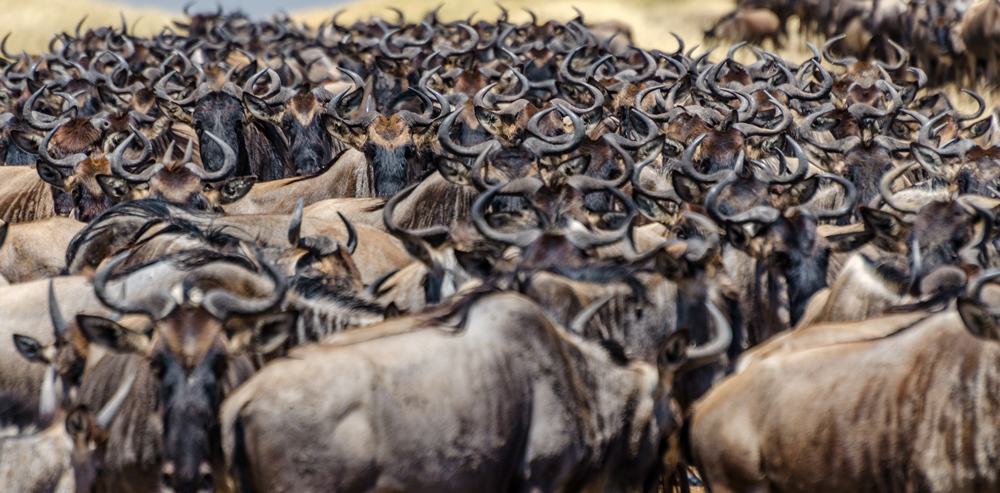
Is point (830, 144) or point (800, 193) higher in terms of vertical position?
point (830, 144)

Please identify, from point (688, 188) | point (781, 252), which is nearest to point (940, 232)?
point (781, 252)

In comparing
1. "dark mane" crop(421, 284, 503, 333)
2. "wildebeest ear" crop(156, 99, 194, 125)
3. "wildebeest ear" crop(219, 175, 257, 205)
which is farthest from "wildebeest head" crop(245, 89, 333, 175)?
"dark mane" crop(421, 284, 503, 333)

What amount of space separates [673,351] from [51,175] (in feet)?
21.5

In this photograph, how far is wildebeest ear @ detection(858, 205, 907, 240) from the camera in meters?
6.77

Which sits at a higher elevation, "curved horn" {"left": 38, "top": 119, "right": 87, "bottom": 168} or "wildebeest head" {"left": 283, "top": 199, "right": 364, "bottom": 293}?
"curved horn" {"left": 38, "top": 119, "right": 87, "bottom": 168}

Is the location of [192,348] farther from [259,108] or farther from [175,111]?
[175,111]

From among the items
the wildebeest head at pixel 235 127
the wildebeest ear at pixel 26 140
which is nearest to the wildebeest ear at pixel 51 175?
the wildebeest head at pixel 235 127

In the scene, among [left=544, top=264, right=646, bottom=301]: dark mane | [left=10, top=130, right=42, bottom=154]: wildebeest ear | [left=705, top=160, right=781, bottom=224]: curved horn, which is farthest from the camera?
[left=10, top=130, right=42, bottom=154]: wildebeest ear

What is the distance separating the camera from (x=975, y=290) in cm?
407

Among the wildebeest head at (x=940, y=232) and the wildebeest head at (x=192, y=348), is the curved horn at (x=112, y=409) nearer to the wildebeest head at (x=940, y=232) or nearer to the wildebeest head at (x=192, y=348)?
the wildebeest head at (x=192, y=348)

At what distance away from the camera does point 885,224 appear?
6.79m

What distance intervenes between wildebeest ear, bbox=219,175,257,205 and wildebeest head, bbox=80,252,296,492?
4.07 m

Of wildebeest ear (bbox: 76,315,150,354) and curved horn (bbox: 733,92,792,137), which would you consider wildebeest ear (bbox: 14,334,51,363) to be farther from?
curved horn (bbox: 733,92,792,137)

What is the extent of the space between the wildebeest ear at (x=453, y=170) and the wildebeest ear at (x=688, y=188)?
162 cm
